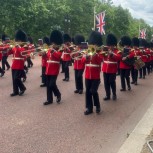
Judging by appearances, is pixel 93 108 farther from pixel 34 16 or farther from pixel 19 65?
pixel 34 16

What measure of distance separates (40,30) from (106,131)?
2678 cm

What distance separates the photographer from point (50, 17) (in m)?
33.3

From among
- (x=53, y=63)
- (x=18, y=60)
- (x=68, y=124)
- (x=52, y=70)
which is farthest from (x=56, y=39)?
(x=68, y=124)

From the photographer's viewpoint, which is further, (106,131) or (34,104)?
(34,104)

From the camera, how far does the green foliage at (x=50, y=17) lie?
2619cm

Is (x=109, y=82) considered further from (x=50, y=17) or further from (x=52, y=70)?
(x=50, y=17)

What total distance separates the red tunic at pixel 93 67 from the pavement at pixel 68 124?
822mm

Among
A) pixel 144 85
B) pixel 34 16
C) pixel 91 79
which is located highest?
pixel 34 16

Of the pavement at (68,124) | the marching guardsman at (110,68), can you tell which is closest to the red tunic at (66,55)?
the pavement at (68,124)

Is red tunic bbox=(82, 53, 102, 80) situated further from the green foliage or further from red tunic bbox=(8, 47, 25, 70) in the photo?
the green foliage

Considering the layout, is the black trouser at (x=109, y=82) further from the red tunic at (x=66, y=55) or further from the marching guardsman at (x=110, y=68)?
the red tunic at (x=66, y=55)

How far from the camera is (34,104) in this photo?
8367mm

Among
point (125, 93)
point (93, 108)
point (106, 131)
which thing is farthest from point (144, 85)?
point (106, 131)

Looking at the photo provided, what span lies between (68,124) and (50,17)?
2742 centimetres
